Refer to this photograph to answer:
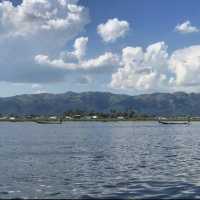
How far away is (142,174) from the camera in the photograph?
57125 millimetres

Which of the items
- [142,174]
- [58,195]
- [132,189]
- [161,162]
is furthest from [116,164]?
[58,195]

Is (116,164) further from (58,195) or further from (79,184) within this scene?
(58,195)

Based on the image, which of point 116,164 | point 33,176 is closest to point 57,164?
point 116,164

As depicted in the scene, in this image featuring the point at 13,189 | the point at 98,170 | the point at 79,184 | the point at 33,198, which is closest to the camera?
the point at 33,198

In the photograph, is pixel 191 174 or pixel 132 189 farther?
pixel 191 174

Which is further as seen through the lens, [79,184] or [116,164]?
[116,164]

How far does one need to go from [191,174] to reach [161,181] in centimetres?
726

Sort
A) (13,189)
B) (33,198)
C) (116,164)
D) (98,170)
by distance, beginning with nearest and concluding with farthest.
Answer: (33,198) < (13,189) < (98,170) < (116,164)

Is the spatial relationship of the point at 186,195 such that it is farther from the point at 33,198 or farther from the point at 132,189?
the point at 33,198

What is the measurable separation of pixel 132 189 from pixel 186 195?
5.67m

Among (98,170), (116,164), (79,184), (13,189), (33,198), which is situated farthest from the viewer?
(116,164)

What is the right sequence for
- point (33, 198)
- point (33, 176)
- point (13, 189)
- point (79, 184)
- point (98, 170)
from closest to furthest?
point (33, 198), point (13, 189), point (79, 184), point (33, 176), point (98, 170)

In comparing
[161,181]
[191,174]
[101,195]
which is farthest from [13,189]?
[191,174]

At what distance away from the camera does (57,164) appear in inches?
2751
